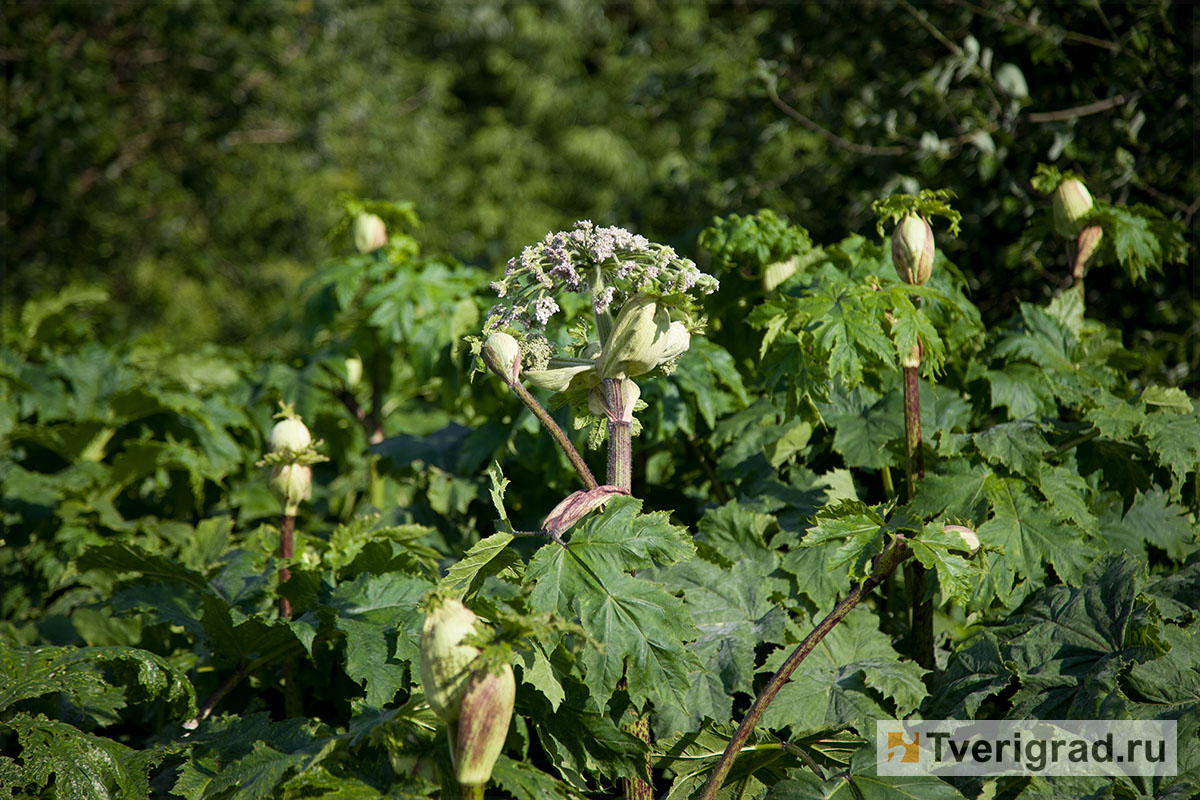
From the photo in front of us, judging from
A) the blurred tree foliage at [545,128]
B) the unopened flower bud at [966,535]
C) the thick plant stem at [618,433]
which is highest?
the thick plant stem at [618,433]

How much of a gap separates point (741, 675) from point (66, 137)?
22.9 ft

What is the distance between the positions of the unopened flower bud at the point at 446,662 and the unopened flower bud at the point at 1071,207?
1.53m

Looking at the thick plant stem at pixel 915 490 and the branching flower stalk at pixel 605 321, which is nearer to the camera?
the branching flower stalk at pixel 605 321

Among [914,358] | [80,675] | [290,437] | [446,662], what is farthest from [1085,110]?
[80,675]

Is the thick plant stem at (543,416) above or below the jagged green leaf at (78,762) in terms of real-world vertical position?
above

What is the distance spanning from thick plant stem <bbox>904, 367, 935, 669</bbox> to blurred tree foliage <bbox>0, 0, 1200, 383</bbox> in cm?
99

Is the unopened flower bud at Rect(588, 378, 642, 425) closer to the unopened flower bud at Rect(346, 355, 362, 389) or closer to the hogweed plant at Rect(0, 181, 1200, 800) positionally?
the hogweed plant at Rect(0, 181, 1200, 800)

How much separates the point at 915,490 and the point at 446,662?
89 cm

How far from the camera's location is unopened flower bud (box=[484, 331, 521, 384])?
4.16 feet

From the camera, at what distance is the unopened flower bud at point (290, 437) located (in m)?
1.77

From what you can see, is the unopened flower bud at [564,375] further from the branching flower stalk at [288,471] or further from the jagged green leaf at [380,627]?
the branching flower stalk at [288,471]

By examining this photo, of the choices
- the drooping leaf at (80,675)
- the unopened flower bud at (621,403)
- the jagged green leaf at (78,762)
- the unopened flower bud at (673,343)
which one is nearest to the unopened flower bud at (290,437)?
the drooping leaf at (80,675)

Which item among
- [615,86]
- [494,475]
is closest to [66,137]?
[494,475]

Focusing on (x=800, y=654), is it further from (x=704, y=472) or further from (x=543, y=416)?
(x=704, y=472)
